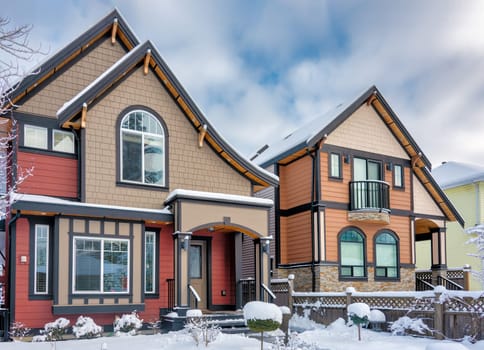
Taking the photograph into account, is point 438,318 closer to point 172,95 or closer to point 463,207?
point 172,95

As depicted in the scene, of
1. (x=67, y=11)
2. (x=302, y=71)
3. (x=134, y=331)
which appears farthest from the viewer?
(x=302, y=71)

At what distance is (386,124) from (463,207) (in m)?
8.34

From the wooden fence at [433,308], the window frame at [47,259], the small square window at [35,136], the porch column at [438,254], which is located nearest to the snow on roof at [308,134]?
the wooden fence at [433,308]

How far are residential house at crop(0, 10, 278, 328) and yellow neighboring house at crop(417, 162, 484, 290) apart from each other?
14.3 metres

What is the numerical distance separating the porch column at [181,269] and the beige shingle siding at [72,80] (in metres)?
4.76

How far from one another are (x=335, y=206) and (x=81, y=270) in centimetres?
1002

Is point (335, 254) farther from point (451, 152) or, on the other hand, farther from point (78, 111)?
point (451, 152)

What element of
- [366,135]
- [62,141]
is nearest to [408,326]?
[366,135]

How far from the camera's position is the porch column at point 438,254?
22031 millimetres

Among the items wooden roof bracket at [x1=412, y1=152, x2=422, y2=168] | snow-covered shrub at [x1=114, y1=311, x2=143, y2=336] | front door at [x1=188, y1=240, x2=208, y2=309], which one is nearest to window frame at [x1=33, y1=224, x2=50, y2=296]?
snow-covered shrub at [x1=114, y1=311, x2=143, y2=336]

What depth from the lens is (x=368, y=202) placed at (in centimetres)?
2003

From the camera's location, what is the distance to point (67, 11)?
1133 cm

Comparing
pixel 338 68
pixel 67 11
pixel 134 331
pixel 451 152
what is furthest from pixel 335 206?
pixel 451 152

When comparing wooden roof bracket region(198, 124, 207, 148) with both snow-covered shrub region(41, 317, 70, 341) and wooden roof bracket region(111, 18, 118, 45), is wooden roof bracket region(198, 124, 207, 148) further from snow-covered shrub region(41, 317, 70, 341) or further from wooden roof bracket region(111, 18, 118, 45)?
snow-covered shrub region(41, 317, 70, 341)
